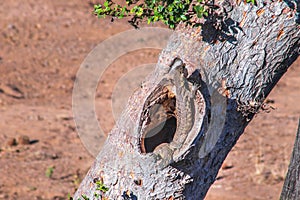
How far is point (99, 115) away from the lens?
7648 mm

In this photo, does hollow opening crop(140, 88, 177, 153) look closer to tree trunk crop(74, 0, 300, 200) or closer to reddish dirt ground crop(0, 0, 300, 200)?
tree trunk crop(74, 0, 300, 200)

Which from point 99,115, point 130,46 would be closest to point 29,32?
point 130,46

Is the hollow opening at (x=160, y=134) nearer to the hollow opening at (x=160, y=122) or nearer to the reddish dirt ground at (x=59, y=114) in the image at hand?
the hollow opening at (x=160, y=122)

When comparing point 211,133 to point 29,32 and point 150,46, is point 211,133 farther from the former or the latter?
point 29,32

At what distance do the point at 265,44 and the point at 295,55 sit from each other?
20 cm

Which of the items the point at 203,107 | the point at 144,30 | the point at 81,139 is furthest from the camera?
the point at 144,30

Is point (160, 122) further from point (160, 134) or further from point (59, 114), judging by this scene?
point (59, 114)

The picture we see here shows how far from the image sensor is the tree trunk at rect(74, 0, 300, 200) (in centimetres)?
292

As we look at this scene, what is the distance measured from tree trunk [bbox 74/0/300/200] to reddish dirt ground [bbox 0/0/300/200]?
277cm

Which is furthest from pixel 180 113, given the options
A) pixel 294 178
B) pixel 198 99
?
pixel 294 178

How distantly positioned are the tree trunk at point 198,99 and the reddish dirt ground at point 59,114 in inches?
109

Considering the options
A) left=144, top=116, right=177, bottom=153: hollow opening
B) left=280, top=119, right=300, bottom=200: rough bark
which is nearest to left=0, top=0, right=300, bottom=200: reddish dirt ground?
left=280, top=119, right=300, bottom=200: rough bark

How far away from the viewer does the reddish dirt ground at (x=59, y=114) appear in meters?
6.09

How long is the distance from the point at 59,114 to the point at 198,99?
16.1 feet
